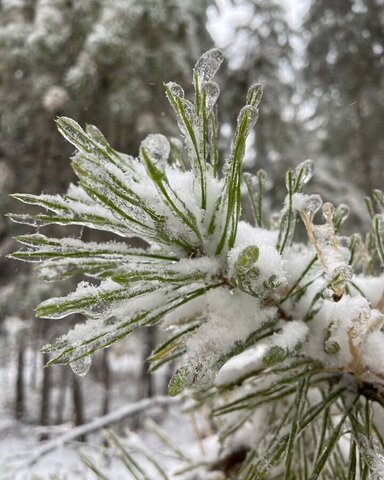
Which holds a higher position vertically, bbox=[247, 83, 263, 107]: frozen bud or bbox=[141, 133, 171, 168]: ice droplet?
bbox=[247, 83, 263, 107]: frozen bud

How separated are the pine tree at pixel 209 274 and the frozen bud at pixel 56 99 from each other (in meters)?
3.77

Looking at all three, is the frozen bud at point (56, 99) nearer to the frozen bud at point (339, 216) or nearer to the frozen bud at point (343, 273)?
the frozen bud at point (339, 216)

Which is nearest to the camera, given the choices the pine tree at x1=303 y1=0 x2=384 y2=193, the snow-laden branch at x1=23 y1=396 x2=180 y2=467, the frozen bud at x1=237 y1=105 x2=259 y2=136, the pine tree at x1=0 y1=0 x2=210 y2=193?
the frozen bud at x1=237 y1=105 x2=259 y2=136

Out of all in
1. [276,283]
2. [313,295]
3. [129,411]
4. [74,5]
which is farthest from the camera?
[74,5]

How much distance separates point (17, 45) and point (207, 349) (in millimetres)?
4660

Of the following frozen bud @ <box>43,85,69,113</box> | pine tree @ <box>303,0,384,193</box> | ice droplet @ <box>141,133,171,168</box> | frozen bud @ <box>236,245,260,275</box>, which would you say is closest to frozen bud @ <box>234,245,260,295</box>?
frozen bud @ <box>236,245,260,275</box>

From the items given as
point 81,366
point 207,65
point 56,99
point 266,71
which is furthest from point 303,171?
point 266,71

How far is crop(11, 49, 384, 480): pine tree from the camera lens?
36 cm

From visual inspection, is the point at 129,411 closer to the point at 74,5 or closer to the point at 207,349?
the point at 207,349

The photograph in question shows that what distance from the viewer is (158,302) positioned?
1.30ft

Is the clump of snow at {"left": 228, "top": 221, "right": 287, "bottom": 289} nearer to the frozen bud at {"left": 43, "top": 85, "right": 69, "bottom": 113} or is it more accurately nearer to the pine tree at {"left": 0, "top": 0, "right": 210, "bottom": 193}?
the pine tree at {"left": 0, "top": 0, "right": 210, "bottom": 193}

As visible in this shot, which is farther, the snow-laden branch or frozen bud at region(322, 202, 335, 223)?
the snow-laden branch

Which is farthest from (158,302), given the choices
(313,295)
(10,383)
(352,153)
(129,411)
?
(10,383)

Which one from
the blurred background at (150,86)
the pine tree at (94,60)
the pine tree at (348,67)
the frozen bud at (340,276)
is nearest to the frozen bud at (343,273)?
the frozen bud at (340,276)
